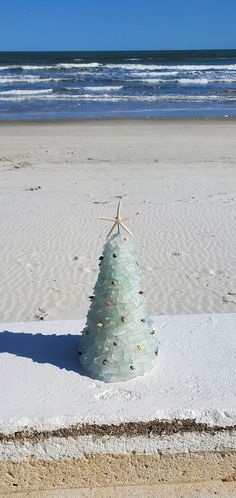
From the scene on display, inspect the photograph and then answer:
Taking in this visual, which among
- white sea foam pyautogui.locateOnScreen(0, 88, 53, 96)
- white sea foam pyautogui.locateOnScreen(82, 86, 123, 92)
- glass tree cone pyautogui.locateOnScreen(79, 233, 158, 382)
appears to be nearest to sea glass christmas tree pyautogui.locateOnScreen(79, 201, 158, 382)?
glass tree cone pyautogui.locateOnScreen(79, 233, 158, 382)

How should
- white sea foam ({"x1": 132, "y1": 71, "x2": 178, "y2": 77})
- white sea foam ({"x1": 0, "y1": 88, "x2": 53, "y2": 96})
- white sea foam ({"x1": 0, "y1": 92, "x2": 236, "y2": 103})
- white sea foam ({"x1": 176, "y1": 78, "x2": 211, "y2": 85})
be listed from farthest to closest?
1. white sea foam ({"x1": 132, "y1": 71, "x2": 178, "y2": 77})
2. white sea foam ({"x1": 176, "y1": 78, "x2": 211, "y2": 85})
3. white sea foam ({"x1": 0, "y1": 88, "x2": 53, "y2": 96})
4. white sea foam ({"x1": 0, "y1": 92, "x2": 236, "y2": 103})

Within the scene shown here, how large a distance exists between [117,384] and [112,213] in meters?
6.25

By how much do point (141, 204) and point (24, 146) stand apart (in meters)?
Result: 7.06

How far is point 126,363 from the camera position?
8.35 ft

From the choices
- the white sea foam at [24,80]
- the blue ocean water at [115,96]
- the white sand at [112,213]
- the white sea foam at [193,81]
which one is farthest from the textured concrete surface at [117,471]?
the white sea foam at [24,80]

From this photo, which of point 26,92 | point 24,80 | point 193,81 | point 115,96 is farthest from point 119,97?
point 24,80

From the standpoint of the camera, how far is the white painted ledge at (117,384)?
234cm

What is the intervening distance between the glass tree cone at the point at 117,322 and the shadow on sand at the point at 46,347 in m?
0.16

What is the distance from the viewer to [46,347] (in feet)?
9.36

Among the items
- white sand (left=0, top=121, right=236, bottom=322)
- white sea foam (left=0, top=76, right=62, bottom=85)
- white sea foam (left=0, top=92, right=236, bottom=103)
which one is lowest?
white sand (left=0, top=121, right=236, bottom=322)

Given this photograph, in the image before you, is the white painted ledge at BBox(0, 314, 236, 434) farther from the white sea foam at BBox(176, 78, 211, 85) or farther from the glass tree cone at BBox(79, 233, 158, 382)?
the white sea foam at BBox(176, 78, 211, 85)

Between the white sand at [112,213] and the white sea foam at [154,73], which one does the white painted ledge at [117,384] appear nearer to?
the white sand at [112,213]

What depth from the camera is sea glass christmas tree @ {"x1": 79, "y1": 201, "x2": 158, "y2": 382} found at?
2537 mm

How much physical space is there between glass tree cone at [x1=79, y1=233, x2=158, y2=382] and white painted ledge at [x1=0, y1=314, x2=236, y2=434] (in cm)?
7
